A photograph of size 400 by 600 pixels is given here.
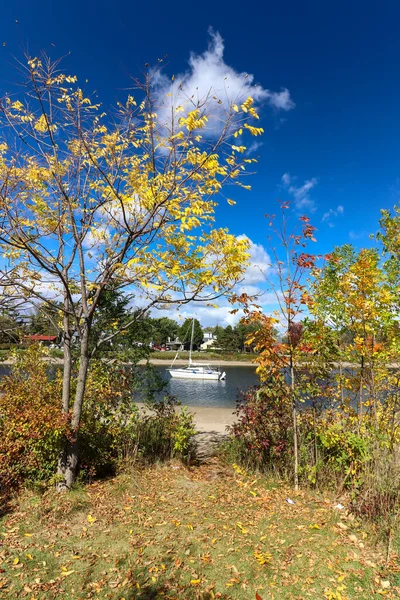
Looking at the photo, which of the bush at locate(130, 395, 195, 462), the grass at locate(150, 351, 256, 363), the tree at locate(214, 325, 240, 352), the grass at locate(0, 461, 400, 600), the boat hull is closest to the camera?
the grass at locate(0, 461, 400, 600)

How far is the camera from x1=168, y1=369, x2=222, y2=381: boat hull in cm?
3084

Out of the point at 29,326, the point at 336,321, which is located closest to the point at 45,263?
the point at 29,326

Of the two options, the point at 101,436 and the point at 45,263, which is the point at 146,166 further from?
the point at 101,436

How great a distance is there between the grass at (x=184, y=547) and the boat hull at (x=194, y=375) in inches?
1043

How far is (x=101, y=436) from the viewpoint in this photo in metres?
5.04

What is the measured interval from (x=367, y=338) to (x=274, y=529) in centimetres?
258

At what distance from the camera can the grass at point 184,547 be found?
2.81m

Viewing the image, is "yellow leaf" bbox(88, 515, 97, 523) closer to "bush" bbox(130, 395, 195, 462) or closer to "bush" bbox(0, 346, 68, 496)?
"bush" bbox(0, 346, 68, 496)

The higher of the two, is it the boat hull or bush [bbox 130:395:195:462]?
bush [bbox 130:395:195:462]

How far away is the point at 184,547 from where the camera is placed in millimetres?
3324

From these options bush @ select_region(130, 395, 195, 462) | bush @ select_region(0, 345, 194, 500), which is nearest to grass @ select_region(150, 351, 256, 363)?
bush @ select_region(130, 395, 195, 462)

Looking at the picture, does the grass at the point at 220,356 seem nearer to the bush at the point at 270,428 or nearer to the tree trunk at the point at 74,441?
the bush at the point at 270,428

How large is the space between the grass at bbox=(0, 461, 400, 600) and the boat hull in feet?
86.9

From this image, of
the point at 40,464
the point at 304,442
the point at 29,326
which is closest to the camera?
the point at 40,464
